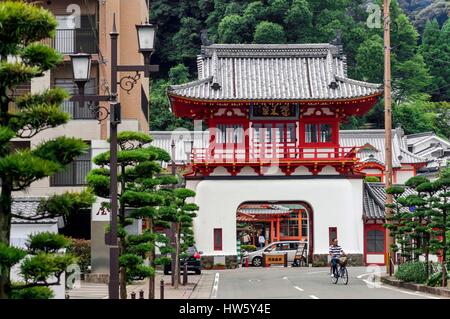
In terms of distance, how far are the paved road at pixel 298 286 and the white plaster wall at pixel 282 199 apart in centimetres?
414

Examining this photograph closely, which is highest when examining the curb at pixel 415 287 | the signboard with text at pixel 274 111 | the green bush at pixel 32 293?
the signboard with text at pixel 274 111

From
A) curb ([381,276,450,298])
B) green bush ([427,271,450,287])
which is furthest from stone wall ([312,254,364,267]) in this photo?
green bush ([427,271,450,287])

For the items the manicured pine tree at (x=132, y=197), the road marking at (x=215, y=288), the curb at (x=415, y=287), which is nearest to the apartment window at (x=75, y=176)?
the road marking at (x=215, y=288)

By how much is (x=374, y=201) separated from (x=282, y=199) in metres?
5.89

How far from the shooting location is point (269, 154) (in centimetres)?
5009

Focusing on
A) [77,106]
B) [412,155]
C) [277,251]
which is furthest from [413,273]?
[412,155]

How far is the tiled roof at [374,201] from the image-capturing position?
50.9 metres

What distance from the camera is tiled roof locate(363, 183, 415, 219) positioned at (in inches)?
2004

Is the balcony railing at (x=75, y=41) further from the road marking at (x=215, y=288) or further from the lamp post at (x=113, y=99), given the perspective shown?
the lamp post at (x=113, y=99)

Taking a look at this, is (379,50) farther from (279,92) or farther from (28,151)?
(28,151)

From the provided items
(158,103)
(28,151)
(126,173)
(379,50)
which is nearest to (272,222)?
(158,103)

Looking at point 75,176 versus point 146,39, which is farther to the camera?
point 75,176

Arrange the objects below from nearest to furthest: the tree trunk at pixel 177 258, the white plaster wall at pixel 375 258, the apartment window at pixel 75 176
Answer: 1. the tree trunk at pixel 177 258
2. the apartment window at pixel 75 176
3. the white plaster wall at pixel 375 258

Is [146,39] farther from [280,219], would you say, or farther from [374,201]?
[280,219]
